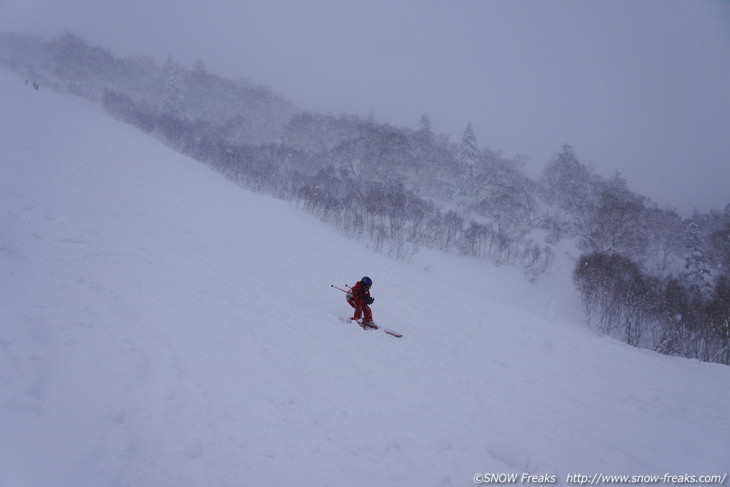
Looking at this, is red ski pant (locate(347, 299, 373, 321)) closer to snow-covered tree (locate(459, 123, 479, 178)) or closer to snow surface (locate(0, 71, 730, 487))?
snow surface (locate(0, 71, 730, 487))

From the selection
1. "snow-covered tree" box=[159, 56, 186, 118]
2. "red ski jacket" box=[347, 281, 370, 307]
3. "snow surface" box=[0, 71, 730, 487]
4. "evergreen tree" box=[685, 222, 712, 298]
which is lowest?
"snow surface" box=[0, 71, 730, 487]

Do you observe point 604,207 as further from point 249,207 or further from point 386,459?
point 386,459

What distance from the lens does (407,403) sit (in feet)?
19.5

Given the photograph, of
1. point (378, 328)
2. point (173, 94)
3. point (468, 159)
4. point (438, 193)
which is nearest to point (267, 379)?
point (378, 328)

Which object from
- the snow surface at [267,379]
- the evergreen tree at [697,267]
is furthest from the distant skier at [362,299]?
the evergreen tree at [697,267]

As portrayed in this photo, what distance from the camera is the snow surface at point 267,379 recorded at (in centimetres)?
406

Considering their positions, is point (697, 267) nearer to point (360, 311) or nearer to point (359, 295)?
point (360, 311)

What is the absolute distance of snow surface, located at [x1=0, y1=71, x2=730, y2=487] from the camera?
160 inches

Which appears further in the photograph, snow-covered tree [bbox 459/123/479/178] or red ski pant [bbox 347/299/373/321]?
snow-covered tree [bbox 459/123/479/178]

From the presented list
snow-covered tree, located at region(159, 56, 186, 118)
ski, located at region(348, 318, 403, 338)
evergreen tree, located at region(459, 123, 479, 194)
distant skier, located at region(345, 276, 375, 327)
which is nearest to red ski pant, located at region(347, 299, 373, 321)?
distant skier, located at region(345, 276, 375, 327)

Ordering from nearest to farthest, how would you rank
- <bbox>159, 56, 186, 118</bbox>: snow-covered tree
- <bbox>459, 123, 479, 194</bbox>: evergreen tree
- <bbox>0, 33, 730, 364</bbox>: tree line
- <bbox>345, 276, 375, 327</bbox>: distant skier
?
Answer: <bbox>345, 276, 375, 327</bbox>: distant skier → <bbox>0, 33, 730, 364</bbox>: tree line → <bbox>459, 123, 479, 194</bbox>: evergreen tree → <bbox>159, 56, 186, 118</bbox>: snow-covered tree

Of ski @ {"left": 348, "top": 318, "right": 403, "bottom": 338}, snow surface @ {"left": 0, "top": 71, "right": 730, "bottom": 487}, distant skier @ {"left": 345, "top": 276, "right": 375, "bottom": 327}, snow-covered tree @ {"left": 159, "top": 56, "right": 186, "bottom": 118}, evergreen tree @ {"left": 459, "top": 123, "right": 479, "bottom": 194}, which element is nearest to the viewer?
snow surface @ {"left": 0, "top": 71, "right": 730, "bottom": 487}

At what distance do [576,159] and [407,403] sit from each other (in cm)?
6651

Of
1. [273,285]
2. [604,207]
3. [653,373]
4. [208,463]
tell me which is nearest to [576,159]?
[604,207]
